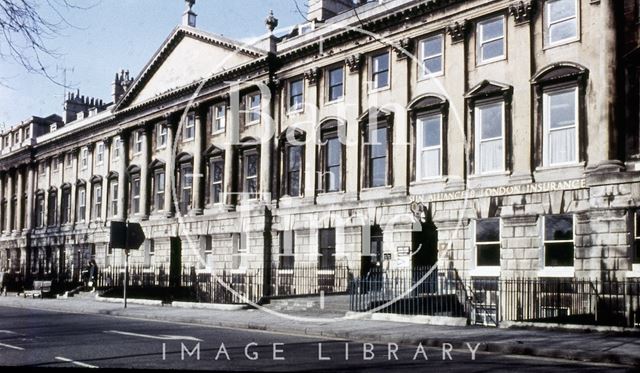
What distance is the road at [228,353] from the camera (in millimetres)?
10562

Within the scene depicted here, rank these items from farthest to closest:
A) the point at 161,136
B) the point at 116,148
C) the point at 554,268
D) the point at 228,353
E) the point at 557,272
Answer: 1. the point at 116,148
2. the point at 161,136
3. the point at 554,268
4. the point at 557,272
5. the point at 228,353

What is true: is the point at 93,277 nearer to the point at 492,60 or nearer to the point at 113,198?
the point at 113,198

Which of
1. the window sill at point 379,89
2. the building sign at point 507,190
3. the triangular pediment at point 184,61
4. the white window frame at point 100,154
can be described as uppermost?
the triangular pediment at point 184,61

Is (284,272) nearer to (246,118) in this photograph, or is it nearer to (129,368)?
(246,118)

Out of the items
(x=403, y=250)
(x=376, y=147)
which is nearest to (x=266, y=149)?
(x=376, y=147)

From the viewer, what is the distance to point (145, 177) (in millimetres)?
39188

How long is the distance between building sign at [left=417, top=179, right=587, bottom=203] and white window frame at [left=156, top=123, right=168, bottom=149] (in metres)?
18.8

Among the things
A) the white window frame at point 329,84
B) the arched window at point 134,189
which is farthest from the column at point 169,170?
the white window frame at point 329,84

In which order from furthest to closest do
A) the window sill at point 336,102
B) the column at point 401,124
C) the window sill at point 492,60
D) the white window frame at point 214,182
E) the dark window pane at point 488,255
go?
A: the white window frame at point 214,182 < the window sill at point 336,102 < the column at point 401,124 < the window sill at point 492,60 < the dark window pane at point 488,255

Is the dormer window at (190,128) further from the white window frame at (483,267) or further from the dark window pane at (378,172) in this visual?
the white window frame at (483,267)

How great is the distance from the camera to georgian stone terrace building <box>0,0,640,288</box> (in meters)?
20.0

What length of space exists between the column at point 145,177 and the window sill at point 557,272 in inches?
972

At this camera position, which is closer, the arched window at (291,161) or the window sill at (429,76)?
the window sill at (429,76)

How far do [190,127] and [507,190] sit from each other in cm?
1996
